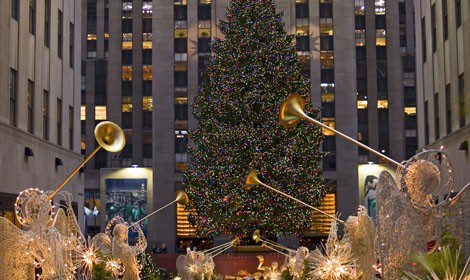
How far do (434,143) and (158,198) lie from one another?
2773cm

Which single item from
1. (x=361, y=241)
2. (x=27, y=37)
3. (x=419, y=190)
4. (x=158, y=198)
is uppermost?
(x=27, y=37)

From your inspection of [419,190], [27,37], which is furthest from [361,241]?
[27,37]

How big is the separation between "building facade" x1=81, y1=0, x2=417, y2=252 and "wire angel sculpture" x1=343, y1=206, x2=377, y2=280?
146 ft

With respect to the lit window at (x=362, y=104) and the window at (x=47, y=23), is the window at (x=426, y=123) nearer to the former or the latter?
the window at (x=47, y=23)

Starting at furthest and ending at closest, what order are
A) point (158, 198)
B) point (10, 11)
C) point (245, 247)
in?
1. point (158, 198)
2. point (245, 247)
3. point (10, 11)

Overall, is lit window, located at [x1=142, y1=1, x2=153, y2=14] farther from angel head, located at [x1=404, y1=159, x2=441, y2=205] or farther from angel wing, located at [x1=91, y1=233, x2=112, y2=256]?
angel head, located at [x1=404, y1=159, x2=441, y2=205]

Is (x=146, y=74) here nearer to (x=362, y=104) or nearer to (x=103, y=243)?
(x=362, y=104)

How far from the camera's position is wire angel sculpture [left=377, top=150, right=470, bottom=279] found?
32.9 ft

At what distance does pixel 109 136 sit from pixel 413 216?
26.6ft

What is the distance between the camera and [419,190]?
10156 mm

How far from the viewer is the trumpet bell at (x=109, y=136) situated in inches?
633

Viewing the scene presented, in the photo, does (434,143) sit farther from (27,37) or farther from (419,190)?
(419,190)

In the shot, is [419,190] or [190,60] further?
[190,60]

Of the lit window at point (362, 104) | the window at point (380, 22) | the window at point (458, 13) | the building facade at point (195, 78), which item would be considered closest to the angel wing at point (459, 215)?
the window at point (458, 13)
